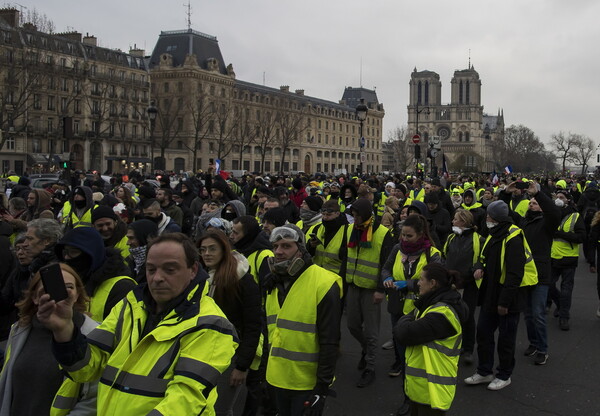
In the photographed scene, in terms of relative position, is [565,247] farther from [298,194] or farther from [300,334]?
[300,334]

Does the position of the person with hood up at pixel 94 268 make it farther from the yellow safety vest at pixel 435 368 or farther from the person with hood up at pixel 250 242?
the yellow safety vest at pixel 435 368

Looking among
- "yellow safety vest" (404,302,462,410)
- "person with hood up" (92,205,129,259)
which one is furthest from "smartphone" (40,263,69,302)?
"person with hood up" (92,205,129,259)

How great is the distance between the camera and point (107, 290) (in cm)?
367

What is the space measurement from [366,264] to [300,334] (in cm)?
258

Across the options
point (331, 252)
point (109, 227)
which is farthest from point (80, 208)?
point (331, 252)

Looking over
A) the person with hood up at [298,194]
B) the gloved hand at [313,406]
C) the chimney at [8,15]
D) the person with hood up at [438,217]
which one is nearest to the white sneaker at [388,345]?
the person with hood up at [438,217]

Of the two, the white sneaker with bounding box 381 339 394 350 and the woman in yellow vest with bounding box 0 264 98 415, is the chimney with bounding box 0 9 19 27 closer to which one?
the white sneaker with bounding box 381 339 394 350

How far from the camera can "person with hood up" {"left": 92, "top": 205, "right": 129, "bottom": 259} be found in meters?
5.35

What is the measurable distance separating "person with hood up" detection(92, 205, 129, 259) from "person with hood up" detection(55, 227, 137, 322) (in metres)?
1.65

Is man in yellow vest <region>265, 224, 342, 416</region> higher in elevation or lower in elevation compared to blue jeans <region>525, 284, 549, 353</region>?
higher

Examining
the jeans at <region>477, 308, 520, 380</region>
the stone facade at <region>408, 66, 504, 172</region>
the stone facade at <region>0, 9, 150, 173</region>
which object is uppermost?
the stone facade at <region>408, 66, 504, 172</region>

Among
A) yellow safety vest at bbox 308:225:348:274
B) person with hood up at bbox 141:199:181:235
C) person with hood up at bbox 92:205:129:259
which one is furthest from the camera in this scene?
person with hood up at bbox 141:199:181:235

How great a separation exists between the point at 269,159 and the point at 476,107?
9651 cm

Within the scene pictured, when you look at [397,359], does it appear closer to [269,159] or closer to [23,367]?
[23,367]
